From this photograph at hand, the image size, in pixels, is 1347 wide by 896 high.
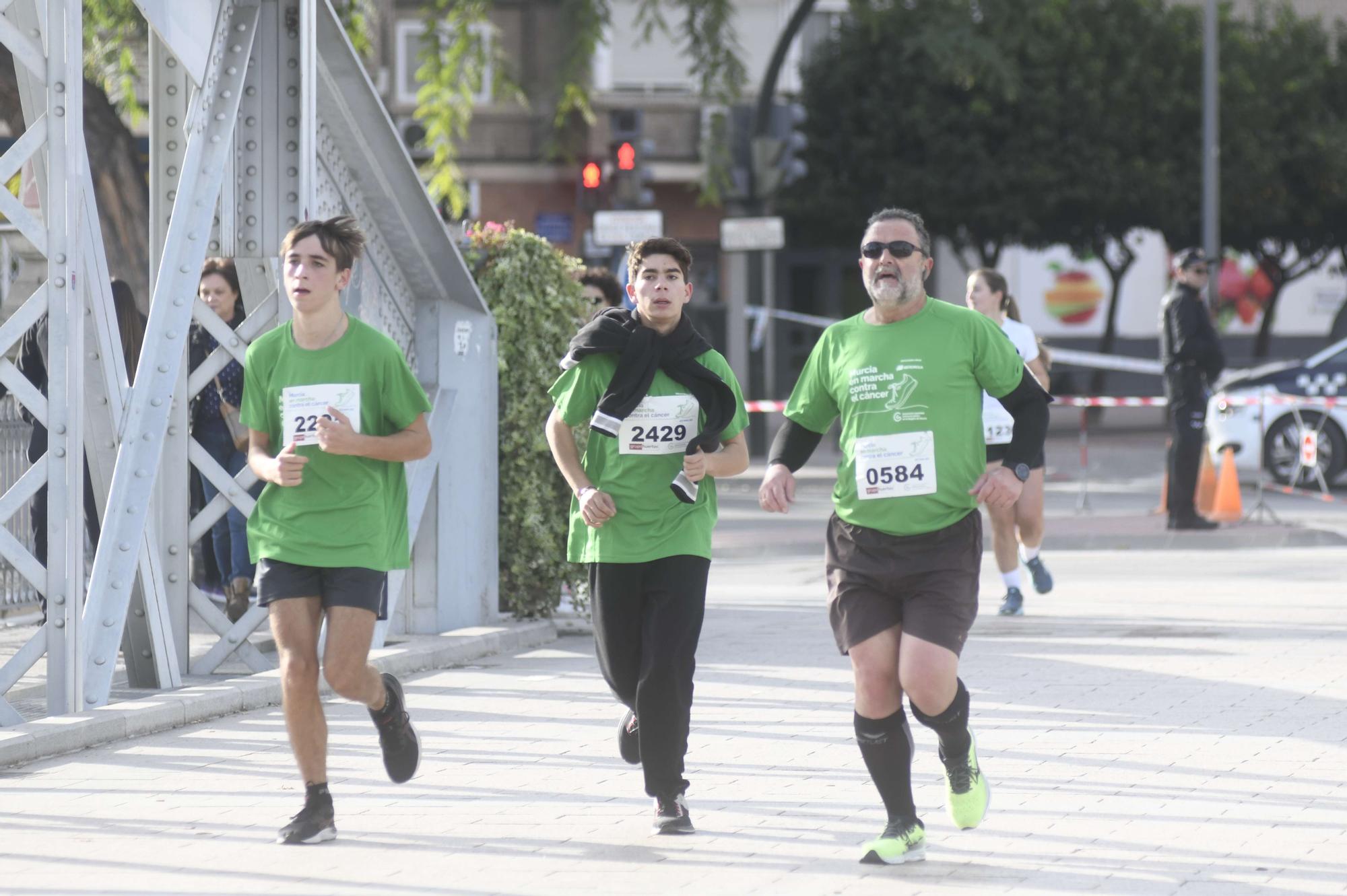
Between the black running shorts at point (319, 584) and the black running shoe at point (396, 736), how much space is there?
41cm

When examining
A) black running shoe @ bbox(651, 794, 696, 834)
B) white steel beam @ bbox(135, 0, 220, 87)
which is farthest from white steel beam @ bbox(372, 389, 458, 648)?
black running shoe @ bbox(651, 794, 696, 834)

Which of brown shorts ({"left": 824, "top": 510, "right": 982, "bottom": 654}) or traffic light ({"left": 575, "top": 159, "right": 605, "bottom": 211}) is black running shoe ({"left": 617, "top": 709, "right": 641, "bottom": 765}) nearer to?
brown shorts ({"left": 824, "top": 510, "right": 982, "bottom": 654})

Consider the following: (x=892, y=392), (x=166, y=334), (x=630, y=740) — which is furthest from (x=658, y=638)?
(x=166, y=334)

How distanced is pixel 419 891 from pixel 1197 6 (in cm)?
3380

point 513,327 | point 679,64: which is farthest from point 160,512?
point 679,64

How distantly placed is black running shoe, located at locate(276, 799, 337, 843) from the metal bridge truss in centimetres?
211

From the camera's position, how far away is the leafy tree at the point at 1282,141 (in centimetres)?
3472

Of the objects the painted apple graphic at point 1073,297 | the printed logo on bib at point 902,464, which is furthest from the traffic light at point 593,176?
the painted apple graphic at point 1073,297

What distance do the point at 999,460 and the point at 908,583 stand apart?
4893 mm

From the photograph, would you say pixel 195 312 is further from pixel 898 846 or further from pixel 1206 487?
pixel 1206 487

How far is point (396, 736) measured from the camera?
6.11 m

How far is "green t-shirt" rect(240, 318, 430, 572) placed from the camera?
573cm

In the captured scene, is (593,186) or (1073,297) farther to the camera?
(1073,297)

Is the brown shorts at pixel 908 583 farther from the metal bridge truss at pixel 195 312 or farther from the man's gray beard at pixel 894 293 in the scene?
the metal bridge truss at pixel 195 312
